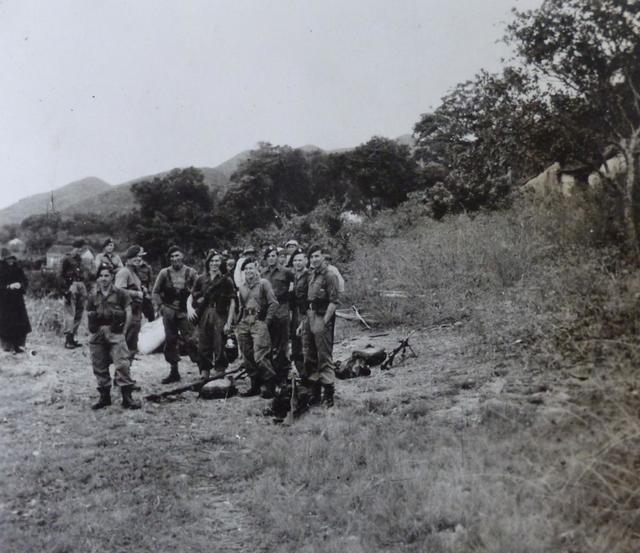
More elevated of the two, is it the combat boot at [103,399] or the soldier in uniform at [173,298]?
the soldier in uniform at [173,298]

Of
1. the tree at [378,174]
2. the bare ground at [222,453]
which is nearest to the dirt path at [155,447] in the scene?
the bare ground at [222,453]

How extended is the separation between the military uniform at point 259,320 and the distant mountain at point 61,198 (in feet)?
213

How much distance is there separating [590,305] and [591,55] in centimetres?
875

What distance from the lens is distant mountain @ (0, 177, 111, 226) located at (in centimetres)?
6819

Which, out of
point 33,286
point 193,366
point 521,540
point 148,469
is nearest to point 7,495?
point 148,469

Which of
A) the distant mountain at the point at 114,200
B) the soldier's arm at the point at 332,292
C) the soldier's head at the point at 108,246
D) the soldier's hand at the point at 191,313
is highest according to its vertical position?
the distant mountain at the point at 114,200

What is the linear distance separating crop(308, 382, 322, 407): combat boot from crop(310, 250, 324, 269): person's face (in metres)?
1.30

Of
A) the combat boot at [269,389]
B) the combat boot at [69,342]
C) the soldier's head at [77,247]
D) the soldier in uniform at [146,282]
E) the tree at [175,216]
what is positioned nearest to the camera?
the combat boot at [269,389]

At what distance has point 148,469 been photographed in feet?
16.6

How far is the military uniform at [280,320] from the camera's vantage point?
7750 millimetres

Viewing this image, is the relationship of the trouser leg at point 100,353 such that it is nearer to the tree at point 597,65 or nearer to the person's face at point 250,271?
the person's face at point 250,271

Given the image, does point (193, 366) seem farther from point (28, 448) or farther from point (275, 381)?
point (28, 448)

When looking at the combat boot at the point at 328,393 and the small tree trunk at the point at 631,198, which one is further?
the small tree trunk at the point at 631,198

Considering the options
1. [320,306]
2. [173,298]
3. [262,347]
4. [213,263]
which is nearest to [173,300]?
[173,298]
